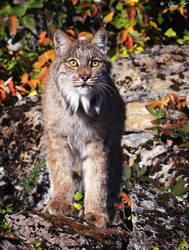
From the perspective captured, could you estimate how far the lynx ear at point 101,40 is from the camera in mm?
4215

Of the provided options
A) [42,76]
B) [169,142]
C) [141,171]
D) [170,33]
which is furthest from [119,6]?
[141,171]

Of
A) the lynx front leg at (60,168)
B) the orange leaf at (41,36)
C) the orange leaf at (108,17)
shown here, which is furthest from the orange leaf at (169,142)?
the orange leaf at (41,36)

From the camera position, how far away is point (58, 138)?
4.16 meters

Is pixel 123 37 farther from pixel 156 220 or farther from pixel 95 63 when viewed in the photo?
pixel 156 220

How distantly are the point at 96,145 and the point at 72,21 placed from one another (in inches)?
149

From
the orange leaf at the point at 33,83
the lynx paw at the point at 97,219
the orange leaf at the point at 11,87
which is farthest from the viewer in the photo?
the orange leaf at the point at 33,83

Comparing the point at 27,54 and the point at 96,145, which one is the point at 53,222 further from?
the point at 27,54

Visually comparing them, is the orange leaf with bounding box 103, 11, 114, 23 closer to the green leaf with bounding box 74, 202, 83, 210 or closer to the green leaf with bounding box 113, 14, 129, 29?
the green leaf with bounding box 113, 14, 129, 29

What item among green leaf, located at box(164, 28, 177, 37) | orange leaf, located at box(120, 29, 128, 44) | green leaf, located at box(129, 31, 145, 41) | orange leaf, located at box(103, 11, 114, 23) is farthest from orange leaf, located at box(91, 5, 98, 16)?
green leaf, located at box(164, 28, 177, 37)

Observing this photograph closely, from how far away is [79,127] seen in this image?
4.16 metres

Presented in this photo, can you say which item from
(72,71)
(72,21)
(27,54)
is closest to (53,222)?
(72,71)

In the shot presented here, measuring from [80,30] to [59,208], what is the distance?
172 inches

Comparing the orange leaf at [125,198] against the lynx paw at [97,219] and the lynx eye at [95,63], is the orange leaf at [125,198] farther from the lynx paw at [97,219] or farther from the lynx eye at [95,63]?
the lynx eye at [95,63]

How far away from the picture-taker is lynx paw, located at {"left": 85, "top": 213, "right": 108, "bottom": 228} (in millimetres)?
3736
